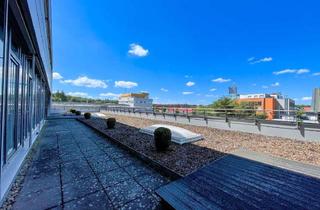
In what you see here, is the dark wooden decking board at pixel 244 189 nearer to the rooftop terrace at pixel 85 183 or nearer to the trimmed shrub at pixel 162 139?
the rooftop terrace at pixel 85 183

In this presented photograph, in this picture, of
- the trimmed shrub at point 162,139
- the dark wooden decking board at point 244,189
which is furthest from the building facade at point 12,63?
the trimmed shrub at point 162,139

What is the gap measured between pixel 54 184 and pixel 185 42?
59.1 ft

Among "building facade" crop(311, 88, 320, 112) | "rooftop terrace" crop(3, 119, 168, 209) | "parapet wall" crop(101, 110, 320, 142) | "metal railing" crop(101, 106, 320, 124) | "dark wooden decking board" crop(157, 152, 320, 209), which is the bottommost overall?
"rooftop terrace" crop(3, 119, 168, 209)

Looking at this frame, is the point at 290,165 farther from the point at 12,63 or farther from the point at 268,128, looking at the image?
the point at 12,63

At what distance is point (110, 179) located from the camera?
3082mm

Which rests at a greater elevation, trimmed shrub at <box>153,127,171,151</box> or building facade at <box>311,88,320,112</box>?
building facade at <box>311,88,320,112</box>

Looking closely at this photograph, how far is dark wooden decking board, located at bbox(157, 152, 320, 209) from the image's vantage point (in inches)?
80.7

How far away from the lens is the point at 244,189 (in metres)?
2.41

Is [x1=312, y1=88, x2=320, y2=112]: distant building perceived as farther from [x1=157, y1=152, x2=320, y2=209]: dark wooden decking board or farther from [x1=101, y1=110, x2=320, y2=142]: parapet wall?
[x1=157, y1=152, x2=320, y2=209]: dark wooden decking board

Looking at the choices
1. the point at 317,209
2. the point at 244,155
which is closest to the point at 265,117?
the point at 244,155

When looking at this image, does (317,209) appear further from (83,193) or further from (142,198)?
(83,193)

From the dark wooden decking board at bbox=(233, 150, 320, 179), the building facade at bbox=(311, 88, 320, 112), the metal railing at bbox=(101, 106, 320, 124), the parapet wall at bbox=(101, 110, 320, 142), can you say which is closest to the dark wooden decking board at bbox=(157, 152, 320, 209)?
the dark wooden decking board at bbox=(233, 150, 320, 179)

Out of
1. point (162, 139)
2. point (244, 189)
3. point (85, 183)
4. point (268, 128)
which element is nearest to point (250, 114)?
point (268, 128)

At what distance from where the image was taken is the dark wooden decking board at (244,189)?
6.73 ft
